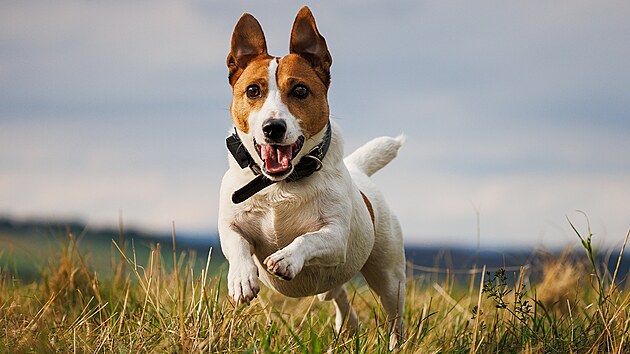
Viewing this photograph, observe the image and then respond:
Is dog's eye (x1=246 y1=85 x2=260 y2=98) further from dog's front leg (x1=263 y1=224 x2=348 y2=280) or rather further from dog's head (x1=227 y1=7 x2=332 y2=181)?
dog's front leg (x1=263 y1=224 x2=348 y2=280)

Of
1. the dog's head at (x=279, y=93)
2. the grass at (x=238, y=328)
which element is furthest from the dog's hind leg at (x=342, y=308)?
the dog's head at (x=279, y=93)

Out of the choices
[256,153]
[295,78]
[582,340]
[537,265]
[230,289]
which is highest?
[295,78]

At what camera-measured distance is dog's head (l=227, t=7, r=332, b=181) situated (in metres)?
4.24

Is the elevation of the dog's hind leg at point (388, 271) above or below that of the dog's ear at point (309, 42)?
below

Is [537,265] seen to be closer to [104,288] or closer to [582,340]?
[582,340]

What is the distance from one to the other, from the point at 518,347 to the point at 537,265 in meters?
2.83

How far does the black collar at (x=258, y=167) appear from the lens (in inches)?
178

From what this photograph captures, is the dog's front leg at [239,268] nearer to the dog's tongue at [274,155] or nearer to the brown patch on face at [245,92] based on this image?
the dog's tongue at [274,155]

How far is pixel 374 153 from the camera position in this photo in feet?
19.7

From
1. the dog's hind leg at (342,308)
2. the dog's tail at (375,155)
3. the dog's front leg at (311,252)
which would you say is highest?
the dog's tail at (375,155)

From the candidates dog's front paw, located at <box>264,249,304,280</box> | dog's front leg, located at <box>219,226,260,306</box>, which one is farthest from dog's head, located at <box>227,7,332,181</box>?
dog's front paw, located at <box>264,249,304,280</box>

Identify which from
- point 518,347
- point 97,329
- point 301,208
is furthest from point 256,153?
point 518,347

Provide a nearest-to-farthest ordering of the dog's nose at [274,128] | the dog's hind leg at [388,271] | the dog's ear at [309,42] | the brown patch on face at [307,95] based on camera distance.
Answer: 1. the dog's nose at [274,128]
2. the brown patch on face at [307,95]
3. the dog's ear at [309,42]
4. the dog's hind leg at [388,271]

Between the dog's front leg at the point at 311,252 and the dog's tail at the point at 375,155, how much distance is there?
4.84ft
